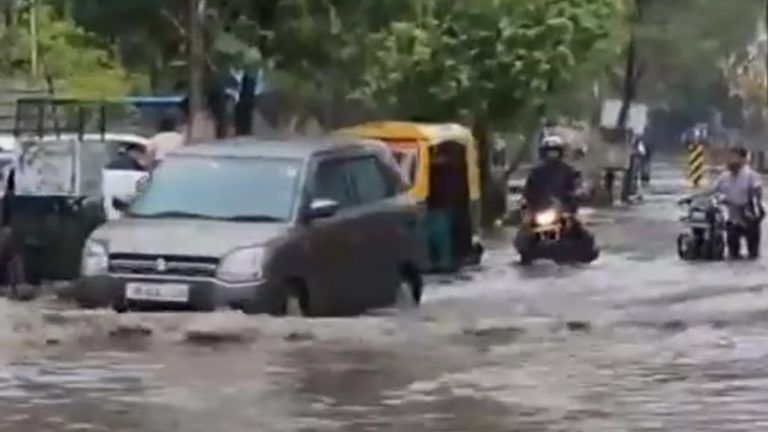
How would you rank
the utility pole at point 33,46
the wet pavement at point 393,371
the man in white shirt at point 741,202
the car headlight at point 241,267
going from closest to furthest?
1. the wet pavement at point 393,371
2. the car headlight at point 241,267
3. the man in white shirt at point 741,202
4. the utility pole at point 33,46

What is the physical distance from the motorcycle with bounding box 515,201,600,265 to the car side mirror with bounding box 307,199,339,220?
11.2 meters

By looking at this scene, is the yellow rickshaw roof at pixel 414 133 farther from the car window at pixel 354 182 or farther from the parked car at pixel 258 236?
the parked car at pixel 258 236

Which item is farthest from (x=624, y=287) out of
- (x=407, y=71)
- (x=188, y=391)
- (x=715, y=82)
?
(x=715, y=82)

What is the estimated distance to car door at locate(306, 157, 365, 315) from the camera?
18812 mm

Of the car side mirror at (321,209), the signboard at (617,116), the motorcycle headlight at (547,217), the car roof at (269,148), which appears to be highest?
the car roof at (269,148)

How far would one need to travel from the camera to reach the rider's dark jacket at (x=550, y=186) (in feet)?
98.1

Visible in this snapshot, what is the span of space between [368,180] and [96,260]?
303cm

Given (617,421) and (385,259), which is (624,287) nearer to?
(385,259)

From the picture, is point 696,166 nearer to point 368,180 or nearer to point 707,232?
point 707,232

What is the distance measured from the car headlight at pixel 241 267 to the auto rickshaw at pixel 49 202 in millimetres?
5541

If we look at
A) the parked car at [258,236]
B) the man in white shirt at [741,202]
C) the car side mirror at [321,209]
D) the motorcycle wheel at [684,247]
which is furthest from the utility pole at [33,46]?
the car side mirror at [321,209]

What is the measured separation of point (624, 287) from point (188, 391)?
12465 millimetres

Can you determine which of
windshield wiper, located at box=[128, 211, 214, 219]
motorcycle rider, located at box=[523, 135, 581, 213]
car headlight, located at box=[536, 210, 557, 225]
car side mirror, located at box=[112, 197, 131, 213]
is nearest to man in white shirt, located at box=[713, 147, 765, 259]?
motorcycle rider, located at box=[523, 135, 581, 213]

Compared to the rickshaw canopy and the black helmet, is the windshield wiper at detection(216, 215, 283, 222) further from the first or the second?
the black helmet
